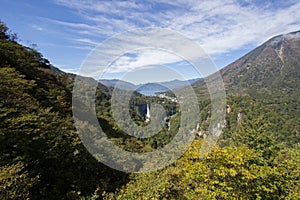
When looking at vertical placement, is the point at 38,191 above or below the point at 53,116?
below

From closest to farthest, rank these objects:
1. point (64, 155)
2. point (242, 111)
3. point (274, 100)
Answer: point (64, 155)
point (242, 111)
point (274, 100)

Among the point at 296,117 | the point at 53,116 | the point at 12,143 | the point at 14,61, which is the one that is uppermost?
the point at 14,61

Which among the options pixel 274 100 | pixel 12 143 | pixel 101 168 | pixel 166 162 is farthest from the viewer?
pixel 274 100

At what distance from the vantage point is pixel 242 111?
88.7 metres

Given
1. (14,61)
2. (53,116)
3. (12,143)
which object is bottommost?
(12,143)

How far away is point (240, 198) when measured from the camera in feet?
19.4

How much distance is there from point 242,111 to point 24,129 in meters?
93.4

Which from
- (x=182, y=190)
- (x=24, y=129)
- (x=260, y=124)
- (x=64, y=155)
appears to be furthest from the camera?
(x=260, y=124)

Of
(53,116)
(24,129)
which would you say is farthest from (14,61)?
(24,129)

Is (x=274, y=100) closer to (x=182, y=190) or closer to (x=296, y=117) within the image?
(x=296, y=117)

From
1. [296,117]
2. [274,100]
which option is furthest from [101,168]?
[274,100]

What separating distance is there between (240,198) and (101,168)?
8101 mm

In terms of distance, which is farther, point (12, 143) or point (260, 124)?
point (260, 124)

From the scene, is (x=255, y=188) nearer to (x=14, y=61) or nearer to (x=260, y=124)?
(x=260, y=124)
